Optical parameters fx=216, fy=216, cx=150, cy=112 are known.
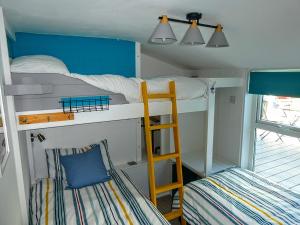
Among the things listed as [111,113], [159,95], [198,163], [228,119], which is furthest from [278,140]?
[111,113]

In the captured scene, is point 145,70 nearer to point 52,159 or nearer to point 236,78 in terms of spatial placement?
point 236,78

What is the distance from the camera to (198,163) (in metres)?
3.03

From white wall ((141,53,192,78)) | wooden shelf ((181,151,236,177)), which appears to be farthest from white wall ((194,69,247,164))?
white wall ((141,53,192,78))

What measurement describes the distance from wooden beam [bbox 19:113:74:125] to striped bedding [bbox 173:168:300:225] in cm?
142

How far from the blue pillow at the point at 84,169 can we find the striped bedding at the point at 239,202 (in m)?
0.91

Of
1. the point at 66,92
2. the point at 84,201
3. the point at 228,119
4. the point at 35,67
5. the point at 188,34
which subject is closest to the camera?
the point at 188,34

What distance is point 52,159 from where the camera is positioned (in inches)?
99.7

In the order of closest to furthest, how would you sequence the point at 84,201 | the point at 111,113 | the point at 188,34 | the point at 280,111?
the point at 188,34 < the point at 111,113 < the point at 84,201 < the point at 280,111

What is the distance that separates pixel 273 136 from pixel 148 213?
6.17ft

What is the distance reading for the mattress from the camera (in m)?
1.60

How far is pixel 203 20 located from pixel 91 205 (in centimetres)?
185

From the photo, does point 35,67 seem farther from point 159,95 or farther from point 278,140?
point 278,140

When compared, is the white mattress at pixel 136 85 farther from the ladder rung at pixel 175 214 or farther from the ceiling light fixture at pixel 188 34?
the ladder rung at pixel 175 214

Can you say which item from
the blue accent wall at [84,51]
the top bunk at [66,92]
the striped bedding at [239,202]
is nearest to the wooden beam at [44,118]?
the top bunk at [66,92]
